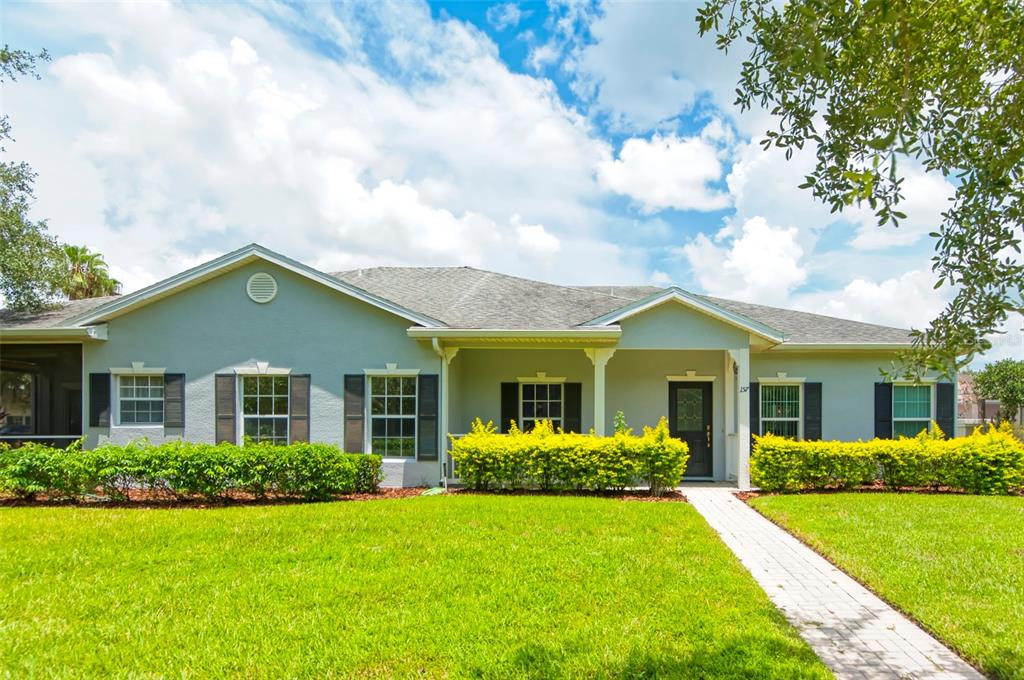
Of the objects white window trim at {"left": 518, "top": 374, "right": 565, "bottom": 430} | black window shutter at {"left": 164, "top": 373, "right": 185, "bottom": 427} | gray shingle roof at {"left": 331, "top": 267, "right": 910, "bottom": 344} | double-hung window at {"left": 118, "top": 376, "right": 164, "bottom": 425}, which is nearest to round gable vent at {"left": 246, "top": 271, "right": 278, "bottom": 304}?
black window shutter at {"left": 164, "top": 373, "right": 185, "bottom": 427}

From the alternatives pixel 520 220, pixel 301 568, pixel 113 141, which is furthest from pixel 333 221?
pixel 301 568

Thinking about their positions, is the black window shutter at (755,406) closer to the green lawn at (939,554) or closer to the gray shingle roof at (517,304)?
the gray shingle roof at (517,304)

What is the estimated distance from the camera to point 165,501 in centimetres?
1055

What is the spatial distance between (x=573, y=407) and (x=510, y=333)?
9.91ft

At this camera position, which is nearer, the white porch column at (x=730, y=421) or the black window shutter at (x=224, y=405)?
the black window shutter at (x=224, y=405)

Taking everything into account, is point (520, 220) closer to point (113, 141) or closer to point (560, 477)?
point (560, 477)

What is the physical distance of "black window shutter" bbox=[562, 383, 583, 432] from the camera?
1345 centimetres

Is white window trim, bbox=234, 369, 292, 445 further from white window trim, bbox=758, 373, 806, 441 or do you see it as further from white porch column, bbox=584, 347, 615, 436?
white window trim, bbox=758, 373, 806, 441

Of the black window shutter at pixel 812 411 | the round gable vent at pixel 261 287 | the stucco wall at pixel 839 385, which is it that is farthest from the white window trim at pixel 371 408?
the black window shutter at pixel 812 411

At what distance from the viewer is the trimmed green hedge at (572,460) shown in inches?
430

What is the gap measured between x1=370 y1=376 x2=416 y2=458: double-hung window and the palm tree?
22.2 m

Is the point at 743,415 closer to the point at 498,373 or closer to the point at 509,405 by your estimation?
the point at 509,405

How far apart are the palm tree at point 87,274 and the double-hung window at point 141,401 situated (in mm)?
18539

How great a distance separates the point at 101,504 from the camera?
10281 mm
